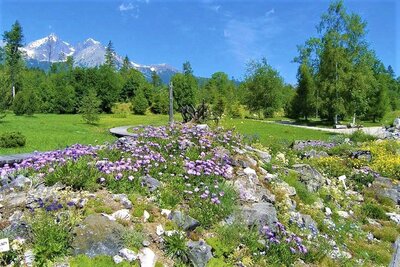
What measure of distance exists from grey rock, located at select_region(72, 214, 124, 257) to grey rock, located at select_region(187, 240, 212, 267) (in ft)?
3.29

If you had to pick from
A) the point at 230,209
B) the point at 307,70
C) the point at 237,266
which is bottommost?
the point at 237,266

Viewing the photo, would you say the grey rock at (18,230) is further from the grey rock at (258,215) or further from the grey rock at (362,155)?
the grey rock at (362,155)

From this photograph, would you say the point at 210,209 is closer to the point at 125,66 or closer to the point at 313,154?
the point at 313,154

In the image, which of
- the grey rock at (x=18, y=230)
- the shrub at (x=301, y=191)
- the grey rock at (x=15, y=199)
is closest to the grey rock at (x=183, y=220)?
the grey rock at (x=18, y=230)

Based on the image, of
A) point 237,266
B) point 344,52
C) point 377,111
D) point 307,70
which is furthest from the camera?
point 377,111

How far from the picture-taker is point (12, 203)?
18.4 feet

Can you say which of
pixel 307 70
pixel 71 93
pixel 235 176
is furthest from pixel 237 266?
pixel 71 93

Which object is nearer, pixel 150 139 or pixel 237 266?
pixel 237 266

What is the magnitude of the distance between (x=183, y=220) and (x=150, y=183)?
46.8 inches

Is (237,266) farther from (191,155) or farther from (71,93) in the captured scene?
(71,93)

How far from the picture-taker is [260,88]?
60562mm

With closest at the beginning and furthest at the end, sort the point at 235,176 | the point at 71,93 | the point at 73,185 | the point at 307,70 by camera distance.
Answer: the point at 73,185, the point at 235,176, the point at 307,70, the point at 71,93

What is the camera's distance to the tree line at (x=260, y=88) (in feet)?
130

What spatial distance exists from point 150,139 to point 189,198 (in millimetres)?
2736
